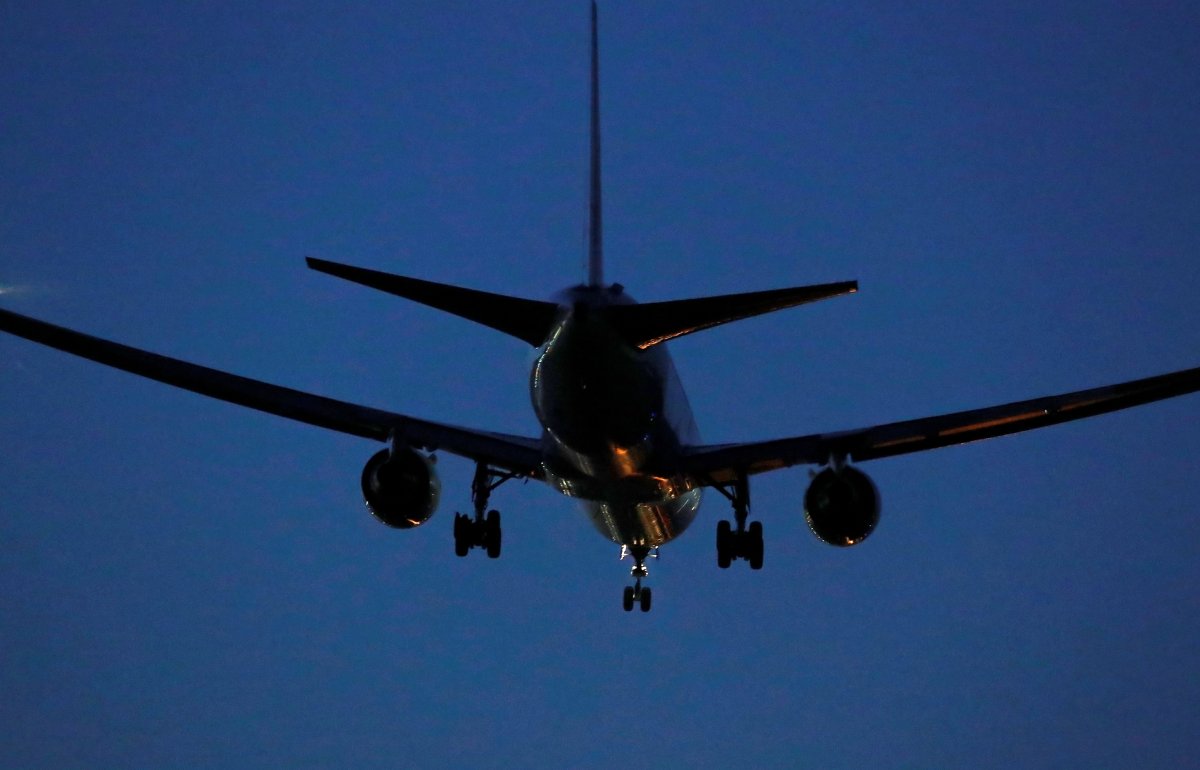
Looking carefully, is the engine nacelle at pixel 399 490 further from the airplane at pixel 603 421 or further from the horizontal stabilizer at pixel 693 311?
the horizontal stabilizer at pixel 693 311

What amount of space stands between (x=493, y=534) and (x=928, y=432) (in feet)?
27.6

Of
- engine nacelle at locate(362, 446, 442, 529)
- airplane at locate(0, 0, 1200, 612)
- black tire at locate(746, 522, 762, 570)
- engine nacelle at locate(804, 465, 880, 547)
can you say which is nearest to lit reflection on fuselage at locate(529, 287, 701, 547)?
airplane at locate(0, 0, 1200, 612)

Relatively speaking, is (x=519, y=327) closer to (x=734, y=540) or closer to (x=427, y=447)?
(x=427, y=447)

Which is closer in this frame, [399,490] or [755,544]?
[399,490]

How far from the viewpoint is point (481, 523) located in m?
25.8

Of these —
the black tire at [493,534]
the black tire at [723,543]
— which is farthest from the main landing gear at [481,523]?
the black tire at [723,543]

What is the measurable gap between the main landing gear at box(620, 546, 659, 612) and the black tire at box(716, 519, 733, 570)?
4921 mm

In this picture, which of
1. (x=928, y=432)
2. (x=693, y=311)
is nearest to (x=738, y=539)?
(x=928, y=432)

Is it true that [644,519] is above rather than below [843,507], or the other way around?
above

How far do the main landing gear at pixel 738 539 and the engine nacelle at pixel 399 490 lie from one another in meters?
5.71

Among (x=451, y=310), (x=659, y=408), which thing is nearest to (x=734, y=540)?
(x=659, y=408)

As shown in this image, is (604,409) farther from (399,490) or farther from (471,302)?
(399,490)

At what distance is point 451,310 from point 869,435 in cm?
839

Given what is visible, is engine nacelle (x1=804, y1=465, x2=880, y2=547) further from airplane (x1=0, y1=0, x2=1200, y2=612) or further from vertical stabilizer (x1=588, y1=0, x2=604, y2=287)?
vertical stabilizer (x1=588, y1=0, x2=604, y2=287)
